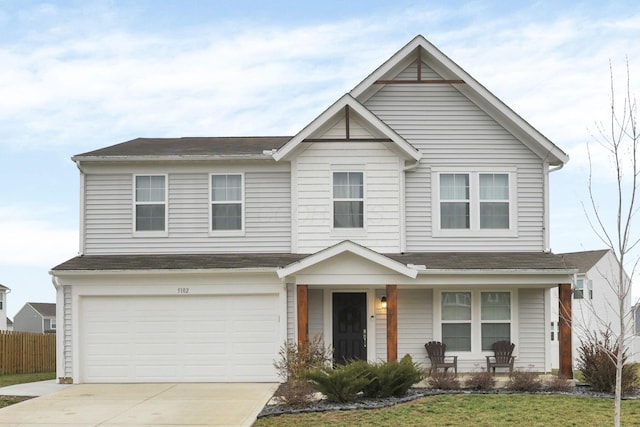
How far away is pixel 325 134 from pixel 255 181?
2.23m

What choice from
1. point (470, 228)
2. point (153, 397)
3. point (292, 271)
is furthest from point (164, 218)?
point (470, 228)

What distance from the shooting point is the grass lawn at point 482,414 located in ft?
46.5

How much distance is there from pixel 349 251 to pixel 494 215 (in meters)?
4.59

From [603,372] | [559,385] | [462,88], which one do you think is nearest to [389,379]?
[559,385]

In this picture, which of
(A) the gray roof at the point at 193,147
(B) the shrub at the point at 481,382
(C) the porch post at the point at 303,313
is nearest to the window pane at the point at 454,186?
(C) the porch post at the point at 303,313

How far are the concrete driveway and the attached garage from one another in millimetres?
654

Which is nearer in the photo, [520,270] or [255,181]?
[520,270]

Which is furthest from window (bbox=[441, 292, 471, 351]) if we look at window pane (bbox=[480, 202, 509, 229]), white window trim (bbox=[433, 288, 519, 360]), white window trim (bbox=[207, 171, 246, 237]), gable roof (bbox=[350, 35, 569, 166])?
white window trim (bbox=[207, 171, 246, 237])

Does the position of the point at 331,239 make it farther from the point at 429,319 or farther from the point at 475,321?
the point at 475,321

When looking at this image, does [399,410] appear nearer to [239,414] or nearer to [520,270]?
[239,414]

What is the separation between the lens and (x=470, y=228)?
22000 millimetres

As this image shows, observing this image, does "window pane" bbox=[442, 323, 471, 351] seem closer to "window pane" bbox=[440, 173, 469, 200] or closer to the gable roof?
"window pane" bbox=[440, 173, 469, 200]

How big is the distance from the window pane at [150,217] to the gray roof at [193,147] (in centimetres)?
143

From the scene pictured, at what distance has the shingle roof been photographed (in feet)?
254
